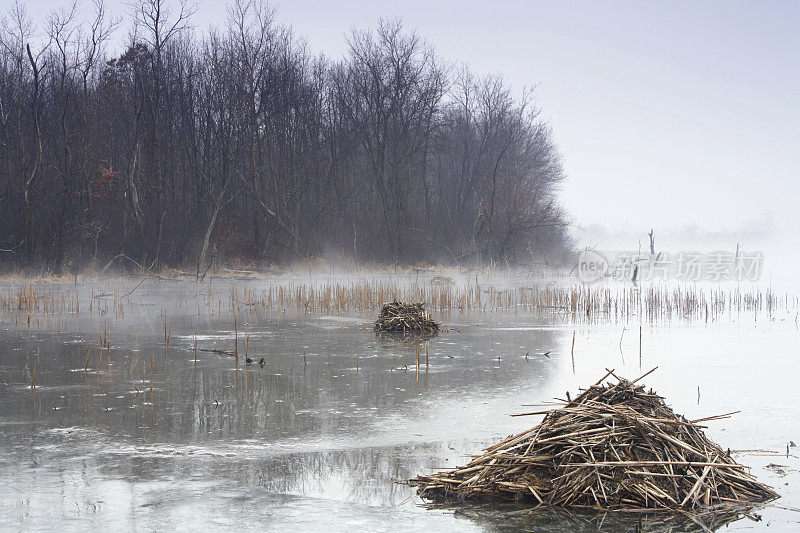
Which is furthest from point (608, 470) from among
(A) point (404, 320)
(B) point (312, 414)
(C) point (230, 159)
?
(C) point (230, 159)

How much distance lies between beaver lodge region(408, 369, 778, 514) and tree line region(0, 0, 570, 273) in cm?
2217

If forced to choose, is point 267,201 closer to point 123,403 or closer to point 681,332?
point 681,332

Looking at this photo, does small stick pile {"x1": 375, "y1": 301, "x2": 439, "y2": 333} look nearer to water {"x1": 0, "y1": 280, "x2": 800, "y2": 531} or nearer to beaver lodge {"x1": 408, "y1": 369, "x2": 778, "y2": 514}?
water {"x1": 0, "y1": 280, "x2": 800, "y2": 531}

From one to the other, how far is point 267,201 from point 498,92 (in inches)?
575

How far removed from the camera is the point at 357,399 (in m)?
6.69

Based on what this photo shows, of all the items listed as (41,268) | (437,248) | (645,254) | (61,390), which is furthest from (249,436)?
(645,254)

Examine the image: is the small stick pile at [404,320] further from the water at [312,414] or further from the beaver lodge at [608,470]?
the beaver lodge at [608,470]

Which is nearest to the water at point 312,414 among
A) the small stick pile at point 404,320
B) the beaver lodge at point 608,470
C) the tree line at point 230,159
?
the beaver lodge at point 608,470

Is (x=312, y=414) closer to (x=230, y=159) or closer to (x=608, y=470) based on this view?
(x=608, y=470)

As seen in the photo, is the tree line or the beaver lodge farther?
the tree line

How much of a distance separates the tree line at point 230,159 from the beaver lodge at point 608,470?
22167mm

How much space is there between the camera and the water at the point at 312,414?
385 centimetres

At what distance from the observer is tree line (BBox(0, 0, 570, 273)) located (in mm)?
25844

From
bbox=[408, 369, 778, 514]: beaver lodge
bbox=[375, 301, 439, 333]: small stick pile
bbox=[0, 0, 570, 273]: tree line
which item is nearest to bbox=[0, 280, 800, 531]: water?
bbox=[408, 369, 778, 514]: beaver lodge
